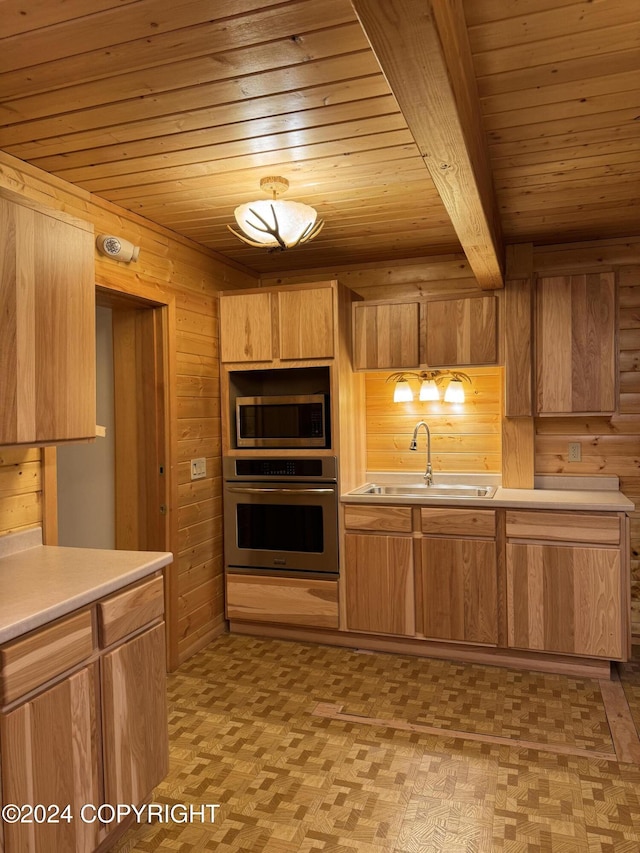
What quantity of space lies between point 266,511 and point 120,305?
1.44 metres

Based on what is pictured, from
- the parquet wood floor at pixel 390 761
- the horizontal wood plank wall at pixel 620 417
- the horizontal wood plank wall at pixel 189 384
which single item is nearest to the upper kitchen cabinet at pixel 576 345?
the horizontal wood plank wall at pixel 620 417

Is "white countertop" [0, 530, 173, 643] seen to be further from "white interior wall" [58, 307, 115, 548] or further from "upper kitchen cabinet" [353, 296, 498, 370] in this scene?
"upper kitchen cabinet" [353, 296, 498, 370]

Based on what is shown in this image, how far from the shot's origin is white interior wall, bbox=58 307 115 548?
3525 mm

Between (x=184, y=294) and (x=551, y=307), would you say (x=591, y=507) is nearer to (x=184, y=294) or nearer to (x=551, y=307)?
(x=551, y=307)

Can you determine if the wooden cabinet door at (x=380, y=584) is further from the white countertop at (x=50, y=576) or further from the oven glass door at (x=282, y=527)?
the white countertop at (x=50, y=576)

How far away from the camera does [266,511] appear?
11.9 feet

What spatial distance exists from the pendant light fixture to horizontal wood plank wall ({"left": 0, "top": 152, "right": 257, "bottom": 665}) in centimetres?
72

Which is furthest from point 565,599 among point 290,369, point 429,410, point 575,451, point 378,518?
point 290,369

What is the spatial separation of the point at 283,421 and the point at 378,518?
0.80 metres

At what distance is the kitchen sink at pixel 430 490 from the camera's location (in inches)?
145

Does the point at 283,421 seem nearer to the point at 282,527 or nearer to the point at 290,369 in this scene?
the point at 290,369

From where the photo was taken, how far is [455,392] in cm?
373

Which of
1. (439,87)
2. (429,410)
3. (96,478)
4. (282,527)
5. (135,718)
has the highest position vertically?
(439,87)

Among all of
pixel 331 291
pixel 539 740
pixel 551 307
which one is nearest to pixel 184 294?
pixel 331 291
